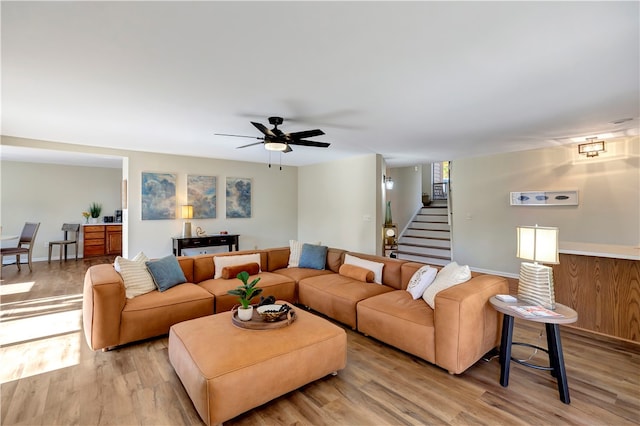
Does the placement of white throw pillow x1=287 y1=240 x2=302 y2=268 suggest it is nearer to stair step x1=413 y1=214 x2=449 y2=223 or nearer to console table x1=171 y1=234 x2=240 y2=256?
console table x1=171 y1=234 x2=240 y2=256

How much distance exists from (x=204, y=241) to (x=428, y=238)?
5.45m

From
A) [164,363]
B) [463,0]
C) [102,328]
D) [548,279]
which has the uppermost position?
[463,0]

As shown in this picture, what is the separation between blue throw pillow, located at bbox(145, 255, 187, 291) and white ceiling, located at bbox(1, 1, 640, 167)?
5.73 feet

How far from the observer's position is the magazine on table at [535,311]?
209 centimetres

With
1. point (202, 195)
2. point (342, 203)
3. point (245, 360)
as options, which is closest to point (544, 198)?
point (342, 203)

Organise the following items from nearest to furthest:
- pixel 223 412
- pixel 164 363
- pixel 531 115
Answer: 1. pixel 223 412
2. pixel 164 363
3. pixel 531 115

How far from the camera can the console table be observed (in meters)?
5.76

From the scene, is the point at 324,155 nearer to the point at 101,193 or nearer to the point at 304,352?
the point at 304,352

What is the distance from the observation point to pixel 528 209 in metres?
5.29

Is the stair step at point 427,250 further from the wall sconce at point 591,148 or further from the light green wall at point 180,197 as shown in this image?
the wall sconce at point 591,148

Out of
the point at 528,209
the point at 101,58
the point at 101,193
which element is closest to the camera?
the point at 101,58

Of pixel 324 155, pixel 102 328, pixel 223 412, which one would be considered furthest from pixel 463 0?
pixel 324 155

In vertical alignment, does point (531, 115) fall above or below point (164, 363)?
above

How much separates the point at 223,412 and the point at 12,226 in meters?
8.45
